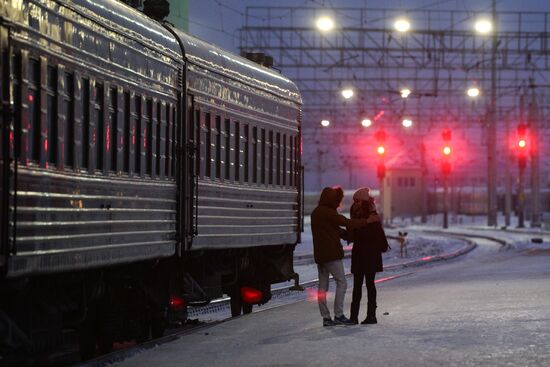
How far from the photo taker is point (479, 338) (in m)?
14.0

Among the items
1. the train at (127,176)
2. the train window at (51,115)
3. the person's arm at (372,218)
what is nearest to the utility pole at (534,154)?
the train at (127,176)

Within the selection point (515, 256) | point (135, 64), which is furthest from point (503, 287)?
point (515, 256)

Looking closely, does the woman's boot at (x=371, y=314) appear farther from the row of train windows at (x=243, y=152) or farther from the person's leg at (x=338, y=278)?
the row of train windows at (x=243, y=152)

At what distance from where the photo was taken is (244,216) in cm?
1842

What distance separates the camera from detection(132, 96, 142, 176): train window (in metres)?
14.1

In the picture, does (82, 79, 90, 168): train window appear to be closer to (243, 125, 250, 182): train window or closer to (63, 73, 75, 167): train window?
(63, 73, 75, 167): train window

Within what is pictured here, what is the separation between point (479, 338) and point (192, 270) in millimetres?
4586

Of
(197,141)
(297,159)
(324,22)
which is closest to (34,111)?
(197,141)

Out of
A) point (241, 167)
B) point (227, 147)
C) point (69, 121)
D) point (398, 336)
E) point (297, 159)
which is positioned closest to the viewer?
point (69, 121)

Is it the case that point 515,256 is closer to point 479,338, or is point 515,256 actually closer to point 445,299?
point 445,299

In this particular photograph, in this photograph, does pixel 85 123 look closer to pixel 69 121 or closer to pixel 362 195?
pixel 69 121

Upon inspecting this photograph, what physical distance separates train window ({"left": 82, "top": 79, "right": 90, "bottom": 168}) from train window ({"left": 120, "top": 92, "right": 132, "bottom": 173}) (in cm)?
120

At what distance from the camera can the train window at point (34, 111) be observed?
10.9 meters

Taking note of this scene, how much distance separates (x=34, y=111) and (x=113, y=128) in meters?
2.45
